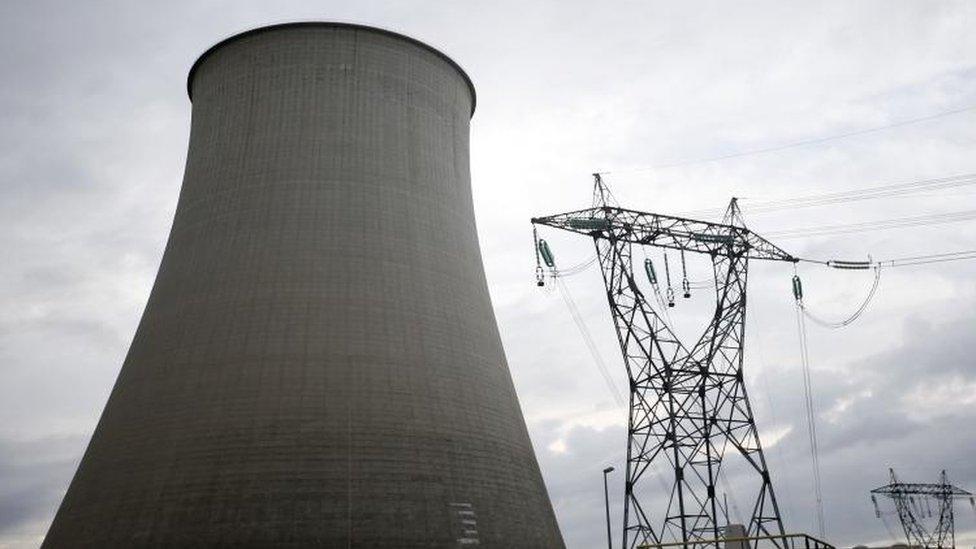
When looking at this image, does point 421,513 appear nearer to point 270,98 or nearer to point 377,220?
point 377,220

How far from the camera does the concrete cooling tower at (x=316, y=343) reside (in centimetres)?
1314

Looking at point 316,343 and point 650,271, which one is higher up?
point 650,271

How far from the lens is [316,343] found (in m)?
14.2

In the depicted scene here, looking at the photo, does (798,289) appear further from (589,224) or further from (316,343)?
(316,343)

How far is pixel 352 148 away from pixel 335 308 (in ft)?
11.2

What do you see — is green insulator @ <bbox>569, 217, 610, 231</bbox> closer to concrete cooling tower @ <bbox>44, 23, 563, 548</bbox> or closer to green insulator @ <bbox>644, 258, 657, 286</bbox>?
green insulator @ <bbox>644, 258, 657, 286</bbox>

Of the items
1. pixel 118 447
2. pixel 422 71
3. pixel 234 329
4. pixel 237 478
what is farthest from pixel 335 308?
pixel 422 71

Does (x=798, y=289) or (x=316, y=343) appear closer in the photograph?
(x=316, y=343)

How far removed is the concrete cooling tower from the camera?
517 inches

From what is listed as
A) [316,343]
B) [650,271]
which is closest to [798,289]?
[650,271]

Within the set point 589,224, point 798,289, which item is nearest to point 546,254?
point 589,224

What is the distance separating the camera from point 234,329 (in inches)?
563

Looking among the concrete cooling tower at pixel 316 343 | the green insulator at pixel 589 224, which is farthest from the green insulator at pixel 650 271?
the concrete cooling tower at pixel 316 343

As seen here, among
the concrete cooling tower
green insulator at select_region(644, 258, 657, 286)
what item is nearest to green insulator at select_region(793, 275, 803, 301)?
green insulator at select_region(644, 258, 657, 286)
